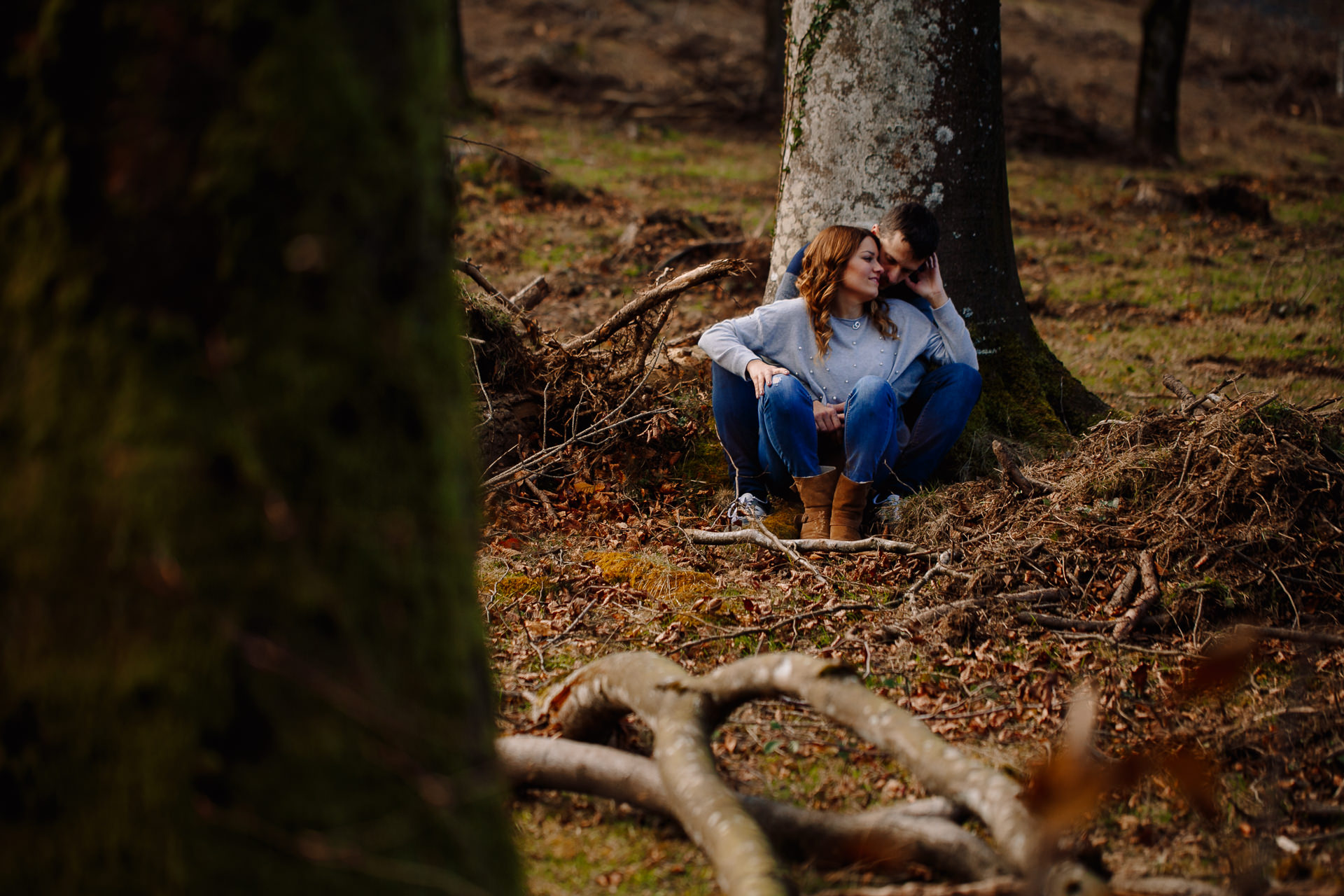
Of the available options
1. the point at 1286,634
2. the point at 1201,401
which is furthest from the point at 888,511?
the point at 1286,634

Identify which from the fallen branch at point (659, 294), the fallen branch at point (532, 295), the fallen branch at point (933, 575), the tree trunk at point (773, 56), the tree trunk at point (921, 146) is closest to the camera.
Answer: the fallen branch at point (933, 575)

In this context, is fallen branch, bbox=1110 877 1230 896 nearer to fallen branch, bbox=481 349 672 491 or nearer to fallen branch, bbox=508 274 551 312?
fallen branch, bbox=481 349 672 491

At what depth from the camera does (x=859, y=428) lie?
4148 millimetres

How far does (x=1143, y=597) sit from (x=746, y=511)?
175 cm

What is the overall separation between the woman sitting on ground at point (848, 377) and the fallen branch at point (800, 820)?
212cm

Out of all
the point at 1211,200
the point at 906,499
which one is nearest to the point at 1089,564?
the point at 906,499

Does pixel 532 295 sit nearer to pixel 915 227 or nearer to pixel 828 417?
pixel 828 417

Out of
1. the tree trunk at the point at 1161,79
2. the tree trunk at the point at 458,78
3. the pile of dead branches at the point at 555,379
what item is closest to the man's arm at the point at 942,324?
the pile of dead branches at the point at 555,379

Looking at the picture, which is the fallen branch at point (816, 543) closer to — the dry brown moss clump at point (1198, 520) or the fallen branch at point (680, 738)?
the dry brown moss clump at point (1198, 520)

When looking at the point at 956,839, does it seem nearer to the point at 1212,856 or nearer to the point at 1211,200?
the point at 1212,856

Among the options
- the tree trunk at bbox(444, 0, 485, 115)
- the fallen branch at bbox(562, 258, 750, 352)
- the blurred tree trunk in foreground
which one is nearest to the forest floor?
the fallen branch at bbox(562, 258, 750, 352)

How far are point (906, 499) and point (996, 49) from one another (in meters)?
2.59

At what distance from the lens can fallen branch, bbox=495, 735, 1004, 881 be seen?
1983mm

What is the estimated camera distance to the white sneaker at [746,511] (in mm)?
4359
